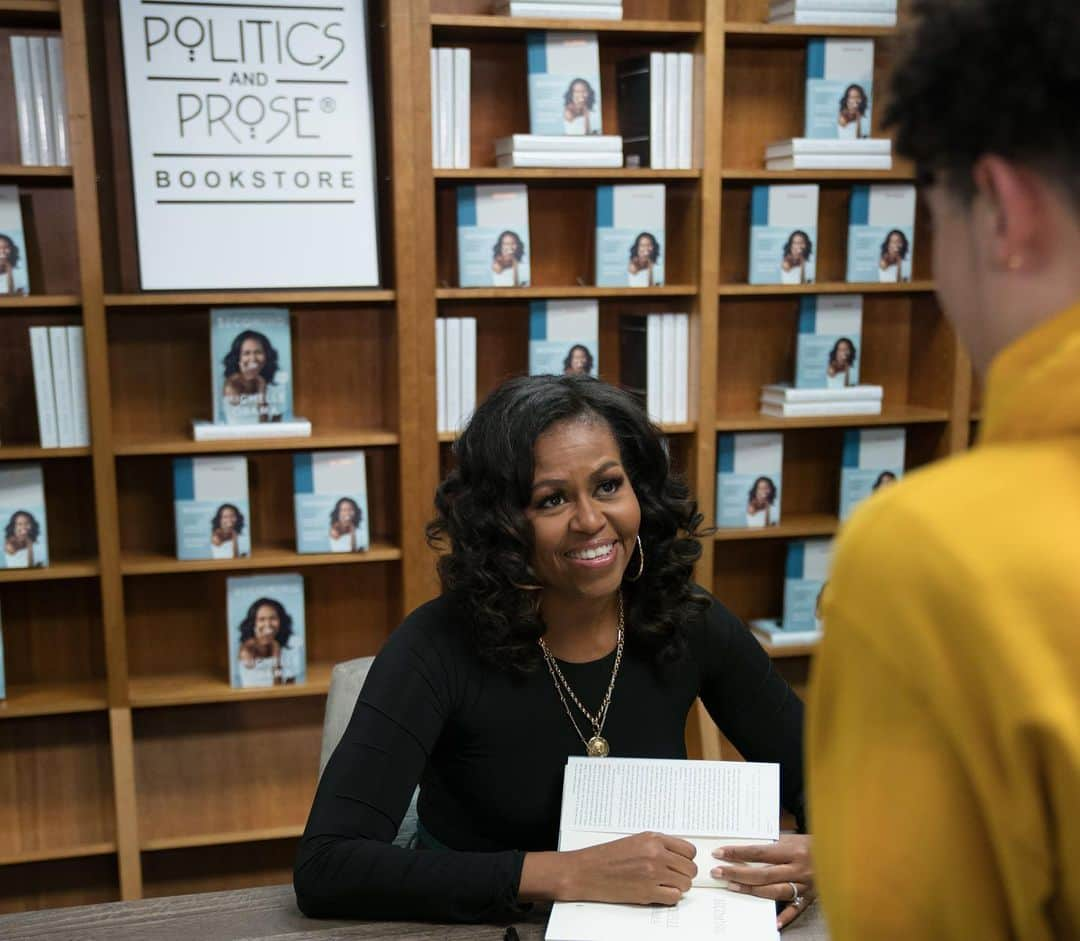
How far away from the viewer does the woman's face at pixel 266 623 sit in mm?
3176

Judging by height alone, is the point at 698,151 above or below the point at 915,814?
above

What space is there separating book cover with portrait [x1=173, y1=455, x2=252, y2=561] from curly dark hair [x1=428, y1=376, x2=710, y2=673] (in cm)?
127

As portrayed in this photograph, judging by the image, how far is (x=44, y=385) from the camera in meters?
2.92

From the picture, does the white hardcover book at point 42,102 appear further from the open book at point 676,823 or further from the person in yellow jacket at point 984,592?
the person in yellow jacket at point 984,592

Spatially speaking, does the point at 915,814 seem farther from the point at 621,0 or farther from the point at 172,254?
the point at 621,0

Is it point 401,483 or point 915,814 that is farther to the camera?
point 401,483

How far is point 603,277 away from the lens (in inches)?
126

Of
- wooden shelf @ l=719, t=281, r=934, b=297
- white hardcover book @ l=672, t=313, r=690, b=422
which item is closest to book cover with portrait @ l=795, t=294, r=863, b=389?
wooden shelf @ l=719, t=281, r=934, b=297

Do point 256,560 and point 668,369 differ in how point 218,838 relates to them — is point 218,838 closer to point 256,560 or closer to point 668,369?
point 256,560

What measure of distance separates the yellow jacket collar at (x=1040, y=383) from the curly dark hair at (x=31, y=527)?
284cm

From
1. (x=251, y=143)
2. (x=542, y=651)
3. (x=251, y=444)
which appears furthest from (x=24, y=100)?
(x=542, y=651)

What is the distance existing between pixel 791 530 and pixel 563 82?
1.39 m

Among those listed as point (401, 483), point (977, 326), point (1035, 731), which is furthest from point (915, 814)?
point (401, 483)

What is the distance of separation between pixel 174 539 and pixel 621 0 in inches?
73.9
